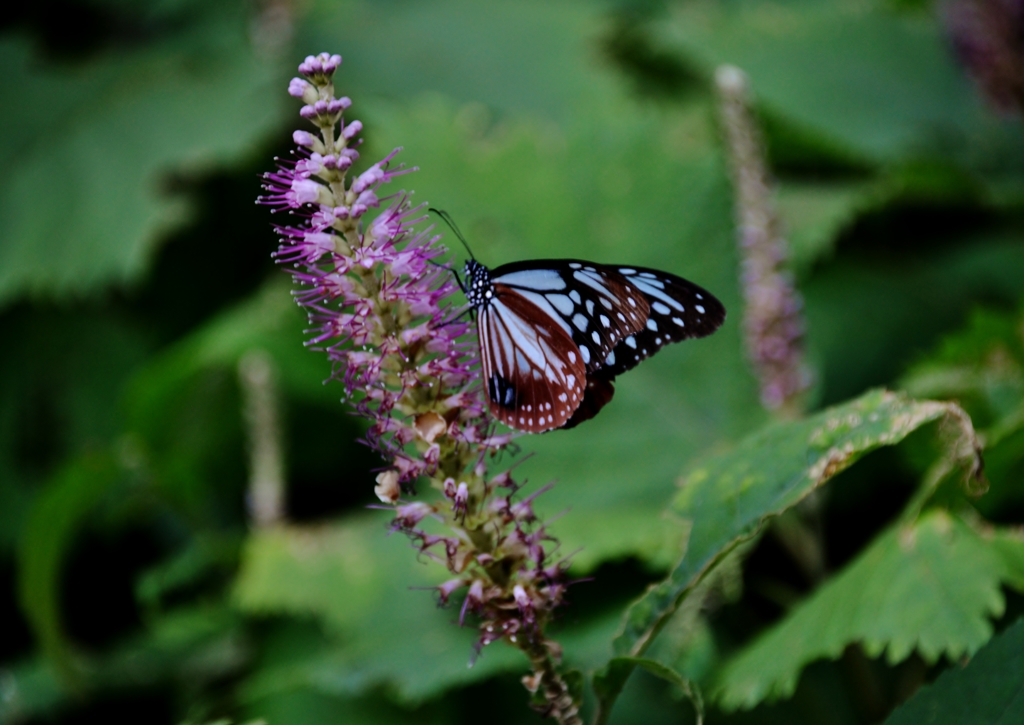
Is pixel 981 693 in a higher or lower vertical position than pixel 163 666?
lower

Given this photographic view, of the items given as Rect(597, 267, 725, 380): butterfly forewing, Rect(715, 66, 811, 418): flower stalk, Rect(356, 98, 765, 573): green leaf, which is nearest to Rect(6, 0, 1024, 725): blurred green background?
Rect(356, 98, 765, 573): green leaf

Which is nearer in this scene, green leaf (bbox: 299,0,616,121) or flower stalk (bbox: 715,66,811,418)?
flower stalk (bbox: 715,66,811,418)

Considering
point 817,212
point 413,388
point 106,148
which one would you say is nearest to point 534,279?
point 413,388

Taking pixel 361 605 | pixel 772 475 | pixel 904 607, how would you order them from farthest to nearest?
1. pixel 361 605
2. pixel 904 607
3. pixel 772 475

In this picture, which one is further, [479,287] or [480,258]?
[480,258]

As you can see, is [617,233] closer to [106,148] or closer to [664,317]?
[664,317]

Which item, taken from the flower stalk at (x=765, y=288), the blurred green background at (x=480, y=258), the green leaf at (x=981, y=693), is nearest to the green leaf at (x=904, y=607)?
the blurred green background at (x=480, y=258)

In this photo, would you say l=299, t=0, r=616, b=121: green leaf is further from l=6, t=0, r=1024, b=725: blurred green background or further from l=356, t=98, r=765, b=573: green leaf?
l=356, t=98, r=765, b=573: green leaf

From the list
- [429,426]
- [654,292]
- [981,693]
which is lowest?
[981,693]
